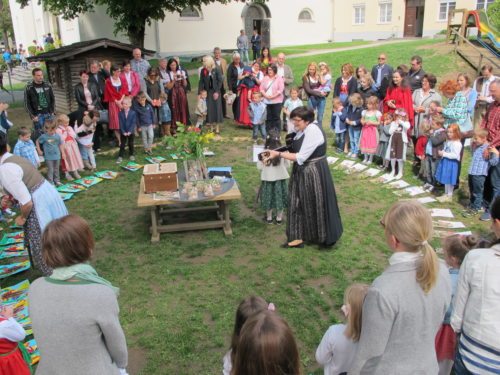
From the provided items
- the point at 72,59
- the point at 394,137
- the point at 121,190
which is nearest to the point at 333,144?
the point at 394,137

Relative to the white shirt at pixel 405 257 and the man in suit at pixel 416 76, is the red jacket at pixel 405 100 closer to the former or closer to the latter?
the man in suit at pixel 416 76

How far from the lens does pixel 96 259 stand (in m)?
6.16

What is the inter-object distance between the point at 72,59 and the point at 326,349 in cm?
1130

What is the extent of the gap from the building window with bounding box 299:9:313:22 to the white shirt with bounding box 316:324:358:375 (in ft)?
107

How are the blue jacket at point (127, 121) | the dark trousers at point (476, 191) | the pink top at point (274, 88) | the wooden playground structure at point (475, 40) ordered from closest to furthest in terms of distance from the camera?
the dark trousers at point (476, 191), the blue jacket at point (127, 121), the pink top at point (274, 88), the wooden playground structure at point (475, 40)

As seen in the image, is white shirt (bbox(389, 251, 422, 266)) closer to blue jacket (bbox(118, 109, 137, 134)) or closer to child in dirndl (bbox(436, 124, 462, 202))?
child in dirndl (bbox(436, 124, 462, 202))

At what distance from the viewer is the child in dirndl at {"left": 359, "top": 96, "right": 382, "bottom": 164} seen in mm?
9469

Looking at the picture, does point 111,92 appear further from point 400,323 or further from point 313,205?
point 400,323

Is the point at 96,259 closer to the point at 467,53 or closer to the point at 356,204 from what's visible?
the point at 356,204

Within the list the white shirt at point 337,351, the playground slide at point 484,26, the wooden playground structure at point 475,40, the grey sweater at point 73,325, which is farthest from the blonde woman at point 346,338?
the playground slide at point 484,26

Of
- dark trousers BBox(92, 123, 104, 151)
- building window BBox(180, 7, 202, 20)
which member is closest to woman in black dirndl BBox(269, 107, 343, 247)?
dark trousers BBox(92, 123, 104, 151)

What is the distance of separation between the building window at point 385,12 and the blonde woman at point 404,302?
3432cm

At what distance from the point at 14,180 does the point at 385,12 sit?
111ft

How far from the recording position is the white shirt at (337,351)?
312 cm
